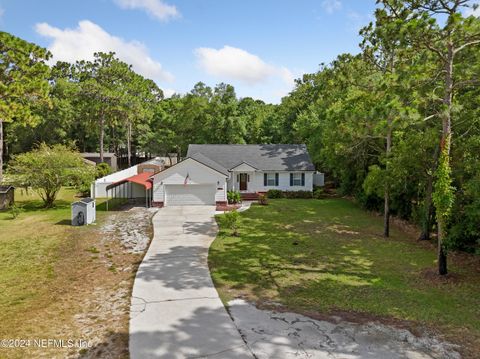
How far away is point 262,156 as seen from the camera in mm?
34875

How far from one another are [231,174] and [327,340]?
82.1 feet

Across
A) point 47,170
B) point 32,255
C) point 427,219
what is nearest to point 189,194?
point 47,170

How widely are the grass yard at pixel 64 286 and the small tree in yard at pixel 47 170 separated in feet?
17.8

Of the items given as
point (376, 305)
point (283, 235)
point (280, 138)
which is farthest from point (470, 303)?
point (280, 138)

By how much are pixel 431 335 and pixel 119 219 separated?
18704 millimetres

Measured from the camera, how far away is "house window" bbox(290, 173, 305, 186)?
33.6m

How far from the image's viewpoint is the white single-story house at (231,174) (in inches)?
1060

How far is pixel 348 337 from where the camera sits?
26.7ft

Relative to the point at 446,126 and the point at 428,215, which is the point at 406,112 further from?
the point at 428,215

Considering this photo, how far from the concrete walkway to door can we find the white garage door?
1084 cm

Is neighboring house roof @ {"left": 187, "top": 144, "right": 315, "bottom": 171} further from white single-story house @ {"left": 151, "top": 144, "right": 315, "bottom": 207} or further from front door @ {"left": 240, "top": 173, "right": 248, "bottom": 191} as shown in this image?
front door @ {"left": 240, "top": 173, "right": 248, "bottom": 191}

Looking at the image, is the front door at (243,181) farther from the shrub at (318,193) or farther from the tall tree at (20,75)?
the tall tree at (20,75)

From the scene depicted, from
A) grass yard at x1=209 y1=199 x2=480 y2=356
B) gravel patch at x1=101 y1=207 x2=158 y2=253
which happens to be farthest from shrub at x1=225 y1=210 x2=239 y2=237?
gravel patch at x1=101 y1=207 x2=158 y2=253

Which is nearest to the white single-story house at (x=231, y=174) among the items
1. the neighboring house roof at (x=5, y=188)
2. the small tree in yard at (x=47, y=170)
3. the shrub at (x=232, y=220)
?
the small tree in yard at (x=47, y=170)
